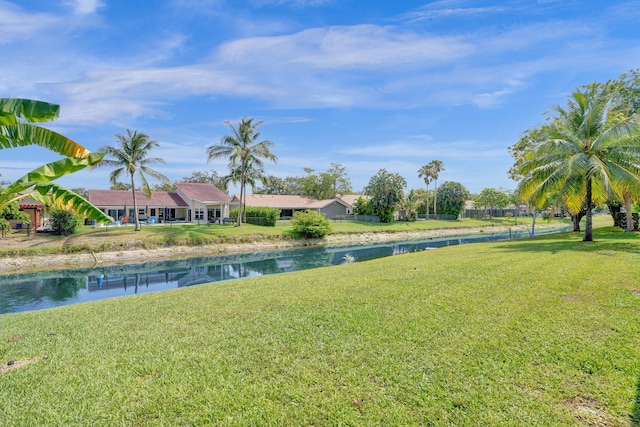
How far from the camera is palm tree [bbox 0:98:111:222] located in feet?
18.3

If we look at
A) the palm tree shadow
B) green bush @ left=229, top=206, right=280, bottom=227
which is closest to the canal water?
green bush @ left=229, top=206, right=280, bottom=227

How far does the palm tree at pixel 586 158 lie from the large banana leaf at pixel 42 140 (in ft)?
61.3

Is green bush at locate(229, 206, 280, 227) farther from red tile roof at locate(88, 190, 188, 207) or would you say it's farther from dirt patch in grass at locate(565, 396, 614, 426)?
dirt patch in grass at locate(565, 396, 614, 426)

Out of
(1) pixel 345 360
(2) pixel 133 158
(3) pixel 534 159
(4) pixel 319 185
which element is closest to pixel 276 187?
(4) pixel 319 185

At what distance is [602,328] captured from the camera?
5367 millimetres

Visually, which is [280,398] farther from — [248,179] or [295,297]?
[248,179]

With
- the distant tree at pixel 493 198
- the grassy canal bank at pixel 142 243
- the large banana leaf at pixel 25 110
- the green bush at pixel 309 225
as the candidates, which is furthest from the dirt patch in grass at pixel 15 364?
the distant tree at pixel 493 198

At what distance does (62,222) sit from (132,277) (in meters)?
12.1

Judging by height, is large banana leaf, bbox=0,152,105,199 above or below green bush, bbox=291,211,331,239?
above

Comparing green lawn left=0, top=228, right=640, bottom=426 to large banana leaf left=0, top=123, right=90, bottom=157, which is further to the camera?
large banana leaf left=0, top=123, right=90, bottom=157

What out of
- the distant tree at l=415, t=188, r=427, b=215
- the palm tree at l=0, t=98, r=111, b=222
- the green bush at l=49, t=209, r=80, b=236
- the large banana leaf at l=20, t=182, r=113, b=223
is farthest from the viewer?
the distant tree at l=415, t=188, r=427, b=215

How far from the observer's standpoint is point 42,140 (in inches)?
251

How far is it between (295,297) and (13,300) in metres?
13.1

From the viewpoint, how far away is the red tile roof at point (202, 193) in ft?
145
